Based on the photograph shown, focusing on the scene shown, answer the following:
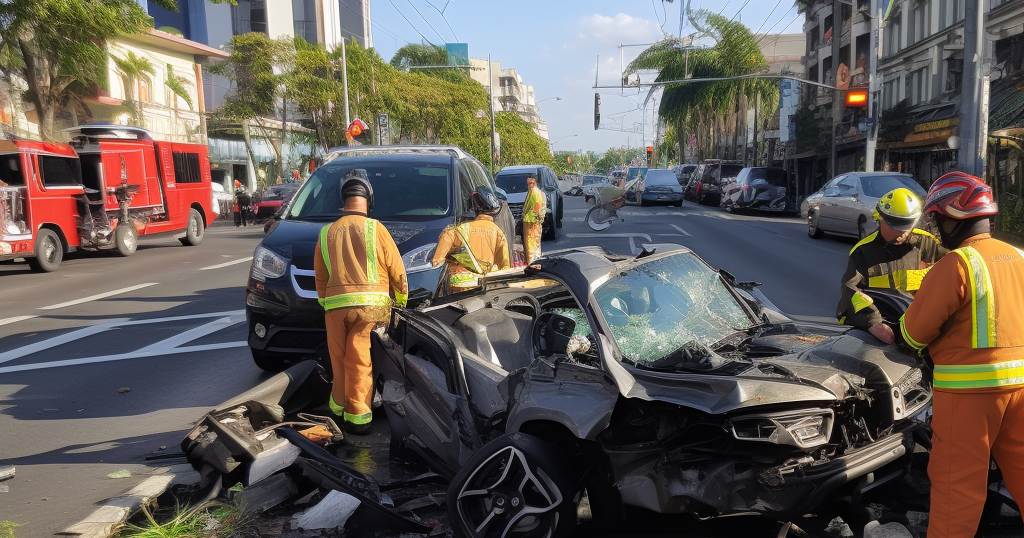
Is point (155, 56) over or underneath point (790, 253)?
over

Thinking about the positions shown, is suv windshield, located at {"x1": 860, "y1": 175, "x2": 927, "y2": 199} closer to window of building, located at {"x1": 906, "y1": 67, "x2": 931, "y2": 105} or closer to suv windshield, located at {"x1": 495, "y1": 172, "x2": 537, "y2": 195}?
suv windshield, located at {"x1": 495, "y1": 172, "x2": 537, "y2": 195}

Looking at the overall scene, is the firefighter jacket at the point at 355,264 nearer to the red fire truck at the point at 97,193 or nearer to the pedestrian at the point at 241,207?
the red fire truck at the point at 97,193

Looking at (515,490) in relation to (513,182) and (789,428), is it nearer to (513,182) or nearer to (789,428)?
(789,428)

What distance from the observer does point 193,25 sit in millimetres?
55438

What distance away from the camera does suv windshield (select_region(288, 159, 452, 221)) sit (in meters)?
7.81

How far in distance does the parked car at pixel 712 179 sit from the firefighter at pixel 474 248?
30.1m

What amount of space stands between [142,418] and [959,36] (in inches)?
1184

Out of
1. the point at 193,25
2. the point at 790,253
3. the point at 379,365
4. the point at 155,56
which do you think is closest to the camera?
the point at 379,365

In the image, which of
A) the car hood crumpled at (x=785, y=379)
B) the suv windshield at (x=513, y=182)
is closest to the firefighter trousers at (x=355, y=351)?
the car hood crumpled at (x=785, y=379)

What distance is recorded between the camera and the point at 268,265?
6984 mm

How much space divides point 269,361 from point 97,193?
13905mm

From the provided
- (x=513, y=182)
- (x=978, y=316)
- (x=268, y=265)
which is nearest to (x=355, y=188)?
(x=268, y=265)

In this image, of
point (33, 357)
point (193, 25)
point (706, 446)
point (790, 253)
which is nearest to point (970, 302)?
point (706, 446)

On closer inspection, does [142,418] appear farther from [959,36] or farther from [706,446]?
[959,36]
